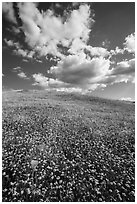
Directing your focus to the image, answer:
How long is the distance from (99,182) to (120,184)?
A: 1.15 m

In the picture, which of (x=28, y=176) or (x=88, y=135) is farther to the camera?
(x=88, y=135)

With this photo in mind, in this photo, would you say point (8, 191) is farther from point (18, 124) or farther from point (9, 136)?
point (18, 124)

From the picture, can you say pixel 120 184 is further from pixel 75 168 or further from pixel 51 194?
pixel 51 194

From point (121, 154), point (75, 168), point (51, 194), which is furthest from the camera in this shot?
point (121, 154)

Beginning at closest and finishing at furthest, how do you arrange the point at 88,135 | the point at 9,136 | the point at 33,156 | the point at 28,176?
the point at 28,176 → the point at 33,156 → the point at 9,136 → the point at 88,135

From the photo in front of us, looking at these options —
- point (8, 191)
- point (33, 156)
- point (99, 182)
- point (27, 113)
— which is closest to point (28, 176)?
point (8, 191)

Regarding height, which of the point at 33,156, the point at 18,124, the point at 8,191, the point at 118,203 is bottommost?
the point at 118,203

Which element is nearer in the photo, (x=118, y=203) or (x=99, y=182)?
(x=118, y=203)

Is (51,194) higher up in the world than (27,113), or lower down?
lower down

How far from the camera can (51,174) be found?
361 inches

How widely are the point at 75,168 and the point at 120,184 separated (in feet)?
8.95

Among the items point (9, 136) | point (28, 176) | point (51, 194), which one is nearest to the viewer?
point (51, 194)

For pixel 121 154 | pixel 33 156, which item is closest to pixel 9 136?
pixel 33 156

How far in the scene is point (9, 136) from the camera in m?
13.6
